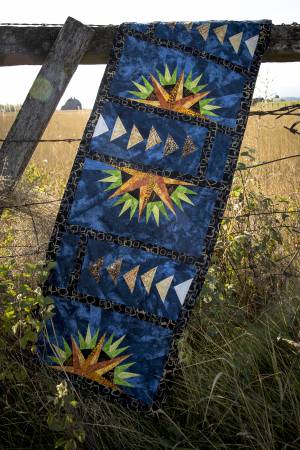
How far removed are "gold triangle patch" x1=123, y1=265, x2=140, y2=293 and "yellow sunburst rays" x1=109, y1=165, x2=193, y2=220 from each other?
0.80 ft

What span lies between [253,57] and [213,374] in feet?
4.77

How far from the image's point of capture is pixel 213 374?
Answer: 86.8 inches

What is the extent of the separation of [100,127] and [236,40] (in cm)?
76

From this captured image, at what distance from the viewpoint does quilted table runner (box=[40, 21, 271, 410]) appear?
2420 mm

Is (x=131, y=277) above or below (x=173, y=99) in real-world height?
below

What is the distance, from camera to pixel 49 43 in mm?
2609

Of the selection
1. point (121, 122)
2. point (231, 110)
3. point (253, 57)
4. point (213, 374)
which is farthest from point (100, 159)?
point (213, 374)

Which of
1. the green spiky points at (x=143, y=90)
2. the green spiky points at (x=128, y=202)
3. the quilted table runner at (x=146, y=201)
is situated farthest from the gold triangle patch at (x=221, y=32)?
the green spiky points at (x=128, y=202)

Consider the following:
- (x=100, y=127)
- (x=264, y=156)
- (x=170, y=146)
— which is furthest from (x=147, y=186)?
(x=264, y=156)

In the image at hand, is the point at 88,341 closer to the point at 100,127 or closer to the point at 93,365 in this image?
the point at 93,365

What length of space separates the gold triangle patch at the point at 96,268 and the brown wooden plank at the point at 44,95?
1.79 ft

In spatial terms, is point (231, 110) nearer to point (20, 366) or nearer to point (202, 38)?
point (202, 38)

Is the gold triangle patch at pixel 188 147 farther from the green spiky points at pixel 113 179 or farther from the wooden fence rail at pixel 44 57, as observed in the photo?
the wooden fence rail at pixel 44 57

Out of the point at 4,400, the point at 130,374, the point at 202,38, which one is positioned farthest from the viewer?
the point at 202,38
